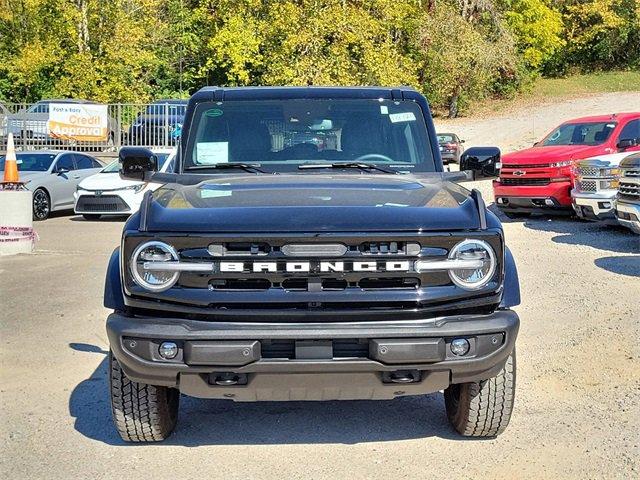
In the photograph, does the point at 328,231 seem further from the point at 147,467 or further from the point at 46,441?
the point at 46,441

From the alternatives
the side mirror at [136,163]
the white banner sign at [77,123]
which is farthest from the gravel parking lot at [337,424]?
the white banner sign at [77,123]

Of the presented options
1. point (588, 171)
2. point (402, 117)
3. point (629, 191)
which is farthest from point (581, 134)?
point (402, 117)

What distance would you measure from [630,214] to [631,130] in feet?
20.4

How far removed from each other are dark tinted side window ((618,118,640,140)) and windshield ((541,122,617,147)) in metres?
0.21

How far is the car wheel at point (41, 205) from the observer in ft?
67.8

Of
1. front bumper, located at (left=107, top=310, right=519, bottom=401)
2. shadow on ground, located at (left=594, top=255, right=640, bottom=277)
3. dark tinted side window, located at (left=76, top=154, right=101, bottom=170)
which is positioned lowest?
dark tinted side window, located at (left=76, top=154, right=101, bottom=170)

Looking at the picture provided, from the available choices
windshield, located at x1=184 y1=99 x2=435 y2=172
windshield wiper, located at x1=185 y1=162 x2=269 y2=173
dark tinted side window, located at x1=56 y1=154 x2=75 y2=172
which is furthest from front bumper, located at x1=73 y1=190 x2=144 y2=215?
windshield wiper, located at x1=185 y1=162 x2=269 y2=173

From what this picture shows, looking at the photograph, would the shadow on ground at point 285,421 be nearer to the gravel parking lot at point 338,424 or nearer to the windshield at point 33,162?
the gravel parking lot at point 338,424

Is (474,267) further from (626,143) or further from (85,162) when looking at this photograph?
(85,162)

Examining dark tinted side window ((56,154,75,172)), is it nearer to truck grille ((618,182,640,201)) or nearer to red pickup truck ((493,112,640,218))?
red pickup truck ((493,112,640,218))

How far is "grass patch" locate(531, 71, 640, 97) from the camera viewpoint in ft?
172

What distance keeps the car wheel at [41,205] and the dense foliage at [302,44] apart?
59.5 ft

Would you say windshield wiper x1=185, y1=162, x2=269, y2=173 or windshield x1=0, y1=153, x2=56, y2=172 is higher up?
windshield wiper x1=185, y1=162, x2=269, y2=173

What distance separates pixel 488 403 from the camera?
5266mm
